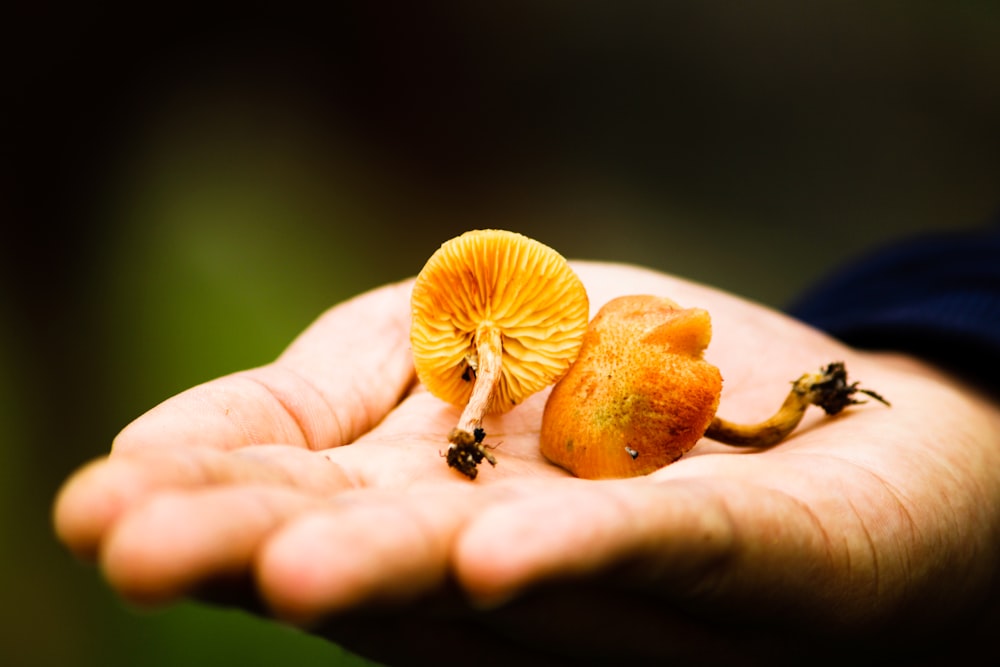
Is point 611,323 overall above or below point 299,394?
above

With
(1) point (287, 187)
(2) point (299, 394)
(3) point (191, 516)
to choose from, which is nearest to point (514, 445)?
(2) point (299, 394)

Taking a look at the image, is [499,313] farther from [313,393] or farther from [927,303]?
[927,303]

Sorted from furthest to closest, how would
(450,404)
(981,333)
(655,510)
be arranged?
(981,333) < (450,404) < (655,510)

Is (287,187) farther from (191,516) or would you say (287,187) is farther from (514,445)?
(191,516)

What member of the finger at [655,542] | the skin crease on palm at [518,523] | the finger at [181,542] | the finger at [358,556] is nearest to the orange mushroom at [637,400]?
the skin crease on palm at [518,523]

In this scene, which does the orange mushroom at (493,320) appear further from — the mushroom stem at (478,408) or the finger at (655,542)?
the finger at (655,542)
